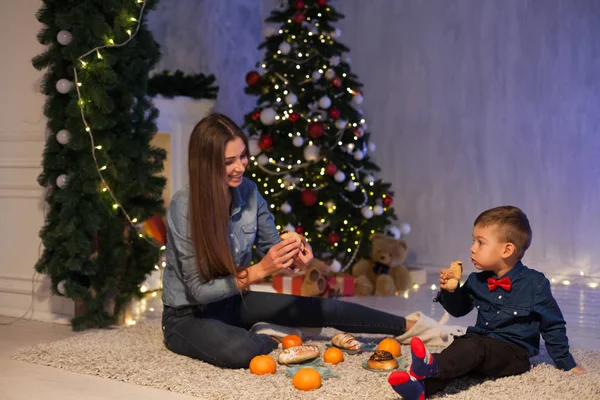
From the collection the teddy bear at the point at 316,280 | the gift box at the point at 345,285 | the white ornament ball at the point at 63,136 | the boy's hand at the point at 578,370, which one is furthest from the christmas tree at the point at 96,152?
the boy's hand at the point at 578,370

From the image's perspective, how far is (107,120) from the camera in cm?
359

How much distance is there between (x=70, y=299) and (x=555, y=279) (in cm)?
343

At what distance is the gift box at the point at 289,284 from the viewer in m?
4.89

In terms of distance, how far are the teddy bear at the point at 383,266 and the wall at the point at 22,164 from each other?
2.06 m

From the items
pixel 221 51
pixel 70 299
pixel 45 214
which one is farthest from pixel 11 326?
pixel 221 51

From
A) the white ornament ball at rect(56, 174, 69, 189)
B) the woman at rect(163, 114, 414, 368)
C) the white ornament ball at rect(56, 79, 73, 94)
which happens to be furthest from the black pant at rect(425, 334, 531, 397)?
the white ornament ball at rect(56, 79, 73, 94)

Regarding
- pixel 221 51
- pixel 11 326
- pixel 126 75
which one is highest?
pixel 221 51

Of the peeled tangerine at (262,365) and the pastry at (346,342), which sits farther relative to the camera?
the pastry at (346,342)

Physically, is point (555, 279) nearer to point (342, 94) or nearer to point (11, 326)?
point (342, 94)

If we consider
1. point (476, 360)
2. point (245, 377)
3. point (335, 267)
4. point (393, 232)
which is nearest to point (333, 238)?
point (335, 267)

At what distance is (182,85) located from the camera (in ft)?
19.2

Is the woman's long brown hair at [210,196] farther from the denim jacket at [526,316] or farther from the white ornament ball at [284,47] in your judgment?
the white ornament ball at [284,47]

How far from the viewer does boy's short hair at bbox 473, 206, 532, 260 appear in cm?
278

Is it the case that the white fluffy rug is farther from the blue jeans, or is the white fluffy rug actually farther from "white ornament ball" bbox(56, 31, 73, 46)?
"white ornament ball" bbox(56, 31, 73, 46)
